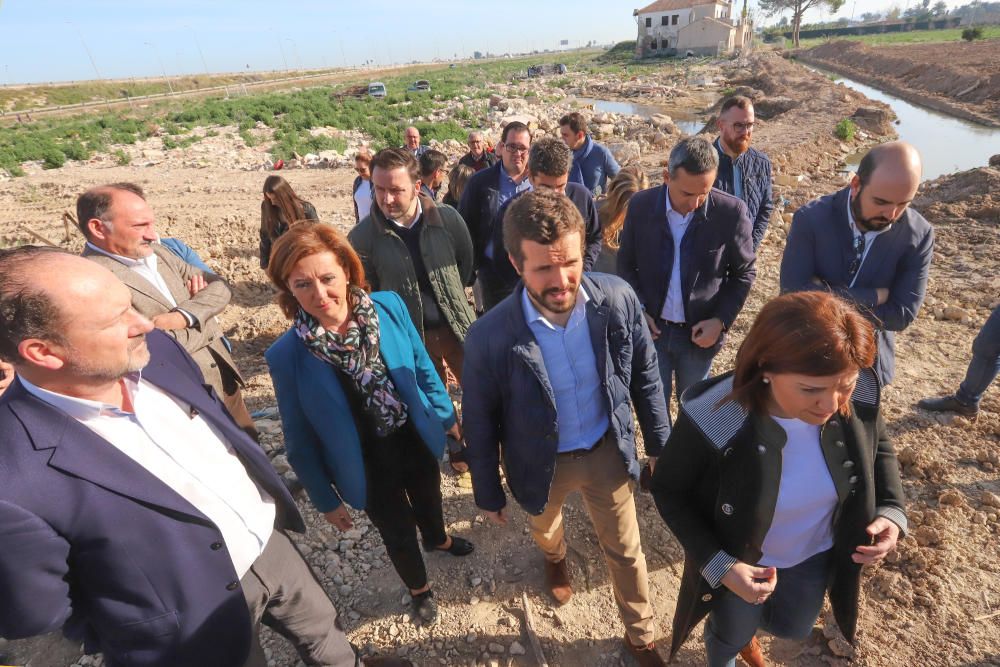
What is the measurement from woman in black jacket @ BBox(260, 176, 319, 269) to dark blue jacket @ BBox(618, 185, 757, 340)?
127 inches

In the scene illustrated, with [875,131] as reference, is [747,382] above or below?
above

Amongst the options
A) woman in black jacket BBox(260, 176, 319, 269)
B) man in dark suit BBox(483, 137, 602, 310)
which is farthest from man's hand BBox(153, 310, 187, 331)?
man in dark suit BBox(483, 137, 602, 310)

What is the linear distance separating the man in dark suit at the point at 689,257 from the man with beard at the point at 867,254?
0.37m

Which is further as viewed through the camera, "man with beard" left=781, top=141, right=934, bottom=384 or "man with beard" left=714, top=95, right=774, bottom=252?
"man with beard" left=714, top=95, right=774, bottom=252

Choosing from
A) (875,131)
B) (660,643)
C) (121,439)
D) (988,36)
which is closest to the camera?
(121,439)

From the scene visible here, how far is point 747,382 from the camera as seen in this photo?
1.62m

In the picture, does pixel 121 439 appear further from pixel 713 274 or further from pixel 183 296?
pixel 713 274

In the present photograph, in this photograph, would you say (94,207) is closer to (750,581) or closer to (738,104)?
(750,581)

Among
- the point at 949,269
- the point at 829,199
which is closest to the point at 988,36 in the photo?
the point at 949,269

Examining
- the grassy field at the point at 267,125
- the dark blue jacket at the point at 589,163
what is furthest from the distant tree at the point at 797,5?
the dark blue jacket at the point at 589,163

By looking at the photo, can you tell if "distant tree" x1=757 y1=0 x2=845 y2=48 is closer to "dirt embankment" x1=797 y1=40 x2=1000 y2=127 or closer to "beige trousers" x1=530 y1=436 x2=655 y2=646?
"dirt embankment" x1=797 y1=40 x2=1000 y2=127

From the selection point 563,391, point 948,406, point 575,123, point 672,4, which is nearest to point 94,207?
point 563,391

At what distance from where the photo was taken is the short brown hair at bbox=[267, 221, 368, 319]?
2.05 metres

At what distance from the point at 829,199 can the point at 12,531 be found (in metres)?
3.65
